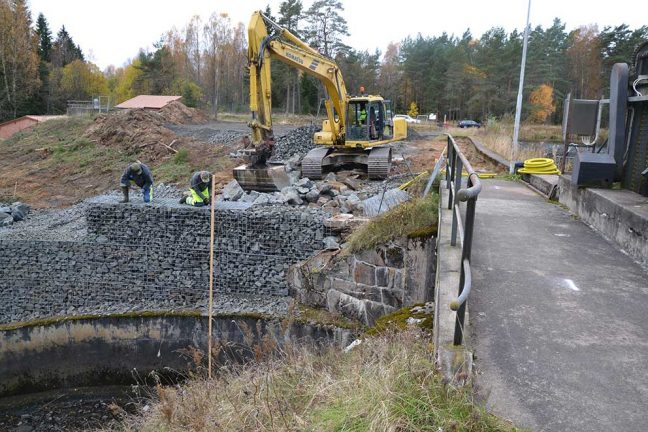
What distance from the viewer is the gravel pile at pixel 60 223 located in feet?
38.4

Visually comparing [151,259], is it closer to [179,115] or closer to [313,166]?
[313,166]

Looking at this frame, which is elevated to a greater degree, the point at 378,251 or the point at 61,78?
the point at 61,78

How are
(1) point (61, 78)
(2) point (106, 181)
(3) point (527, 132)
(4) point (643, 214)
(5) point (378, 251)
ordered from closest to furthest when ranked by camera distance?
(4) point (643, 214)
(5) point (378, 251)
(2) point (106, 181)
(3) point (527, 132)
(1) point (61, 78)

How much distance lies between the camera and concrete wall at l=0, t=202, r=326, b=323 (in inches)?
399

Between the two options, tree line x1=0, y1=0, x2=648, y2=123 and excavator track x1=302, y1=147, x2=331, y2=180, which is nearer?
excavator track x1=302, y1=147, x2=331, y2=180

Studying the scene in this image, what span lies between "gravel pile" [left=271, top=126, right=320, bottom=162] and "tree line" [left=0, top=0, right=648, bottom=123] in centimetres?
2466

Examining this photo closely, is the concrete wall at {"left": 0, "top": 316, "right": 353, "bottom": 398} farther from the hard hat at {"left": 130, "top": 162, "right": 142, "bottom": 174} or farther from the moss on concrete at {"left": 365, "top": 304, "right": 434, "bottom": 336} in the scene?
the moss on concrete at {"left": 365, "top": 304, "right": 434, "bottom": 336}

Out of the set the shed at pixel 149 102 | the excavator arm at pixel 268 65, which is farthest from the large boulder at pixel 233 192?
the shed at pixel 149 102

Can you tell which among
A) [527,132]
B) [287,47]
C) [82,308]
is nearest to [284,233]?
[82,308]

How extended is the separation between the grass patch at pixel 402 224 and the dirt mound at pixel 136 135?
16912mm

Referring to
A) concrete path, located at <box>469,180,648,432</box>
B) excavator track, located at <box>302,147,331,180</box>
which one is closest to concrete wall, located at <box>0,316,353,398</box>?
concrete path, located at <box>469,180,648,432</box>

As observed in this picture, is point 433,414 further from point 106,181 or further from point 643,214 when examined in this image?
point 106,181

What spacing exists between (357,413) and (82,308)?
9.71m

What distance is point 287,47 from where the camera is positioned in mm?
Answer: 13172
